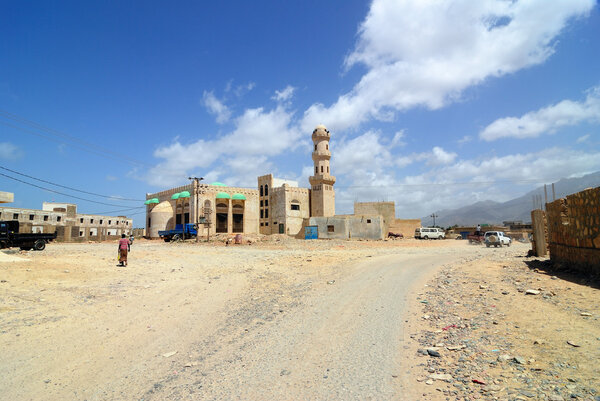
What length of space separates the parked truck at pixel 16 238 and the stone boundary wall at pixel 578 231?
28.4 m

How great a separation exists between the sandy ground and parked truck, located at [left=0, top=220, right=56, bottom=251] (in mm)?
12794

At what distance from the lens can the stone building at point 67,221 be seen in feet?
137

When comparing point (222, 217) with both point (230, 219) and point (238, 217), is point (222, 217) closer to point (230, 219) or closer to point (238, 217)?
point (230, 219)

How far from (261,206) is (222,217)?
21.7 feet

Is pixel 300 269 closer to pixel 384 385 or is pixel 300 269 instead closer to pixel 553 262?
pixel 553 262

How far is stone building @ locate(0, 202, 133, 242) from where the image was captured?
41.9 m

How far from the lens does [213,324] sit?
683 cm

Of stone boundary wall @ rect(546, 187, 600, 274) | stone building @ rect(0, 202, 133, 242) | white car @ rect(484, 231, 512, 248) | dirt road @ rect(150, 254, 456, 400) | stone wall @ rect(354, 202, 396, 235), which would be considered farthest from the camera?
stone wall @ rect(354, 202, 396, 235)

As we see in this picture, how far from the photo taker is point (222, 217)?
5100 cm

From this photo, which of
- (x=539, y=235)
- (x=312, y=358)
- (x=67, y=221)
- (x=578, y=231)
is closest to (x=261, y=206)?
(x=67, y=221)

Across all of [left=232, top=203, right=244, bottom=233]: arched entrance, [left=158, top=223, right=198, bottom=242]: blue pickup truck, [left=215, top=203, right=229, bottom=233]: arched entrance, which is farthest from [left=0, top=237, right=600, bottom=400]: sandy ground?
[left=232, top=203, right=244, bottom=233]: arched entrance

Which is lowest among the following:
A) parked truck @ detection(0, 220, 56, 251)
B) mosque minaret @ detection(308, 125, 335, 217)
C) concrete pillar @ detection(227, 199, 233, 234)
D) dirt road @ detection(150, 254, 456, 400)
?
dirt road @ detection(150, 254, 456, 400)

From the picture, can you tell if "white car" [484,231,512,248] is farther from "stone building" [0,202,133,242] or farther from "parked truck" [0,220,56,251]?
"stone building" [0,202,133,242]

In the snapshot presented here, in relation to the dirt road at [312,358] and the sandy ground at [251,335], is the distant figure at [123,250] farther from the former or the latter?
the dirt road at [312,358]
